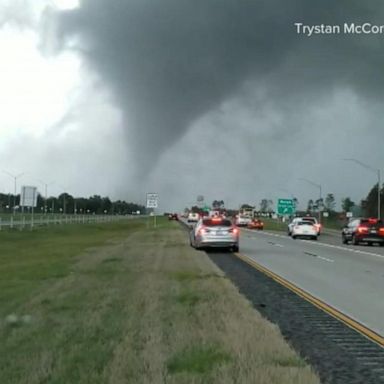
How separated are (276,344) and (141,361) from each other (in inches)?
77.8

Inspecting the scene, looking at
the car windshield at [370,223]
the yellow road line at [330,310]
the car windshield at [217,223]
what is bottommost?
the yellow road line at [330,310]

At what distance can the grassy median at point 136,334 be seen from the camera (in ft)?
23.1

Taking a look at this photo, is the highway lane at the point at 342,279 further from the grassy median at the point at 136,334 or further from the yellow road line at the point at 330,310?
the grassy median at the point at 136,334

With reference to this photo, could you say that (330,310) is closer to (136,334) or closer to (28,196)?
(136,334)

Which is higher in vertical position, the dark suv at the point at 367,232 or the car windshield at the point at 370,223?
the car windshield at the point at 370,223

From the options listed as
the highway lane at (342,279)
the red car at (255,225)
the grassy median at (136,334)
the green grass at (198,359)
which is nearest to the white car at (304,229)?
the highway lane at (342,279)

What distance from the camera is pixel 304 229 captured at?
54.1 metres

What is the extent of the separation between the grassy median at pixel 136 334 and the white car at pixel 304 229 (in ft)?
124

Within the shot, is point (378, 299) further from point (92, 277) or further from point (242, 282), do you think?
point (92, 277)

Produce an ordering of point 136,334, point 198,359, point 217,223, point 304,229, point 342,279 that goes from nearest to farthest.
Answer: point 198,359, point 136,334, point 342,279, point 217,223, point 304,229

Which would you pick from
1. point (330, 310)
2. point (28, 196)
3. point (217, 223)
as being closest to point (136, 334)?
point (330, 310)

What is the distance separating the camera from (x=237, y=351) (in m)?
8.12

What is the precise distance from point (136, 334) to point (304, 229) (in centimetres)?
4590

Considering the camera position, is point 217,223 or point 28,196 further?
point 28,196
